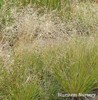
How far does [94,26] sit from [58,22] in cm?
57

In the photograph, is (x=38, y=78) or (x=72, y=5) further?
(x=72, y=5)

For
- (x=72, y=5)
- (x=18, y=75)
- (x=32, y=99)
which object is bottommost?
(x=32, y=99)

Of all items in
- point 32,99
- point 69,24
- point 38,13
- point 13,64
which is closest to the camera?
point 32,99

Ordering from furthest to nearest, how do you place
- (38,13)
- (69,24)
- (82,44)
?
(38,13), (69,24), (82,44)

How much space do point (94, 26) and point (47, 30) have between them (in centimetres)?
98

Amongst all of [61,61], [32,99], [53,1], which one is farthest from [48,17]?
[32,99]

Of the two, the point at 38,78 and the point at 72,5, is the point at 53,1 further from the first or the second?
the point at 38,78

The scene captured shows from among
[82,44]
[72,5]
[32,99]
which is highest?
[72,5]

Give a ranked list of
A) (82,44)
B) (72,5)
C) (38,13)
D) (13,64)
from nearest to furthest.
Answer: (13,64) → (82,44) → (38,13) → (72,5)

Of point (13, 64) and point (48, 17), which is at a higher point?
point (48, 17)

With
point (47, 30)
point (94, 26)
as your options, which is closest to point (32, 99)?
point (47, 30)

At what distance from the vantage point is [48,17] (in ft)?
15.0

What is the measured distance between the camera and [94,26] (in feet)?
15.5

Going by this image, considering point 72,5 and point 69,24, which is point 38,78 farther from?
point 72,5
